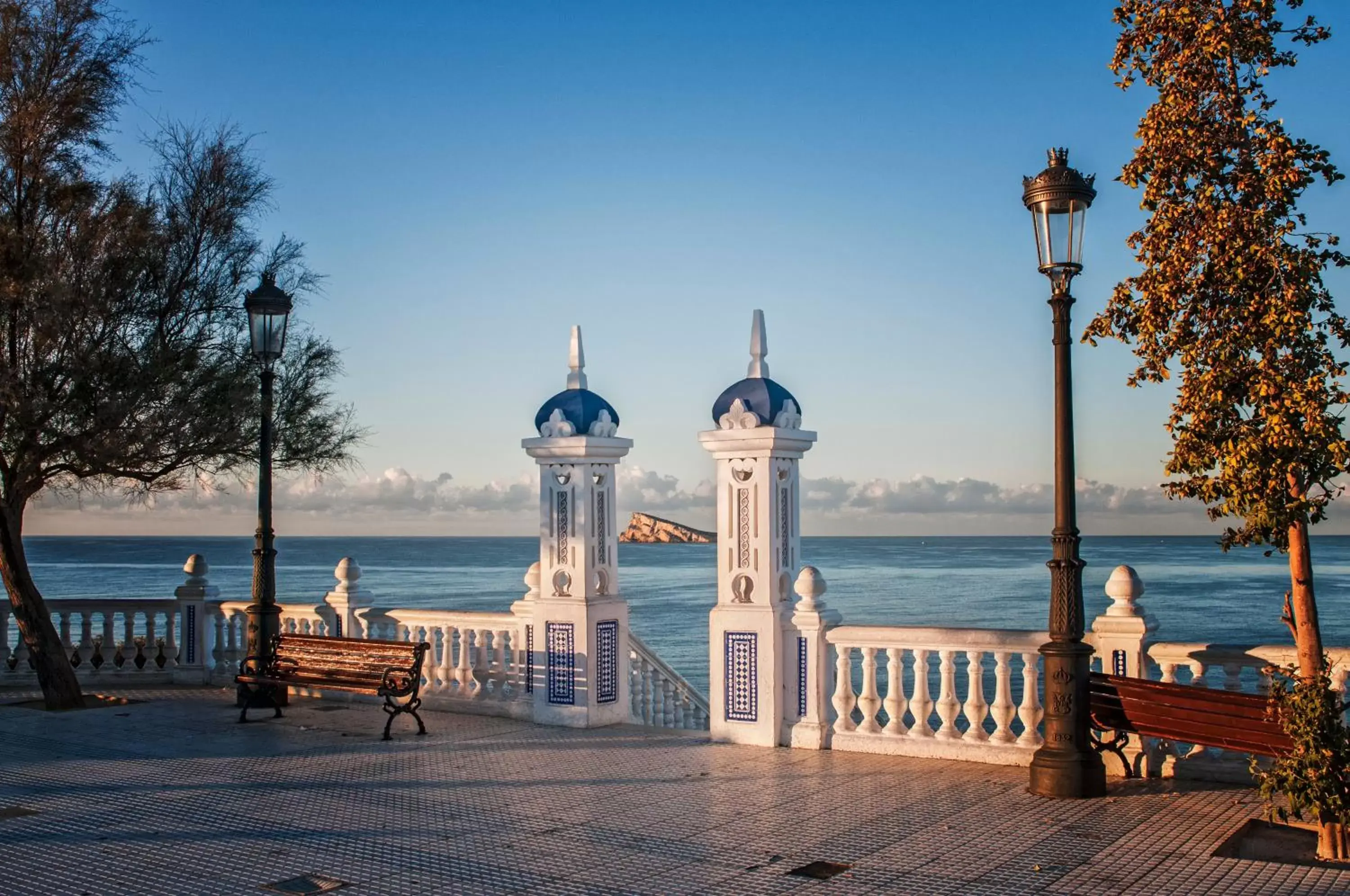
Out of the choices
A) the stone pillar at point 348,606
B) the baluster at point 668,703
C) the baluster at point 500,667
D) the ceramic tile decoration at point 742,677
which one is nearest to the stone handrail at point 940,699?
the ceramic tile decoration at point 742,677

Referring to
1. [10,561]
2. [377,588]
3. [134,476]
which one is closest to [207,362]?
[134,476]

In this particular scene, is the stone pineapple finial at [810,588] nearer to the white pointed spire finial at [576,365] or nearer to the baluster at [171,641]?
the white pointed spire finial at [576,365]

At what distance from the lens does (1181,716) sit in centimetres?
777

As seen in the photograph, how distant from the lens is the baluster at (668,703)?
42.4ft

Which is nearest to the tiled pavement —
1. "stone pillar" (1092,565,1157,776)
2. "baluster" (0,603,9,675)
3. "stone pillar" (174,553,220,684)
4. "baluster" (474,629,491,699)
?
"stone pillar" (1092,565,1157,776)

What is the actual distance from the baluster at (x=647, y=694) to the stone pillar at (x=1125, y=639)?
500 cm

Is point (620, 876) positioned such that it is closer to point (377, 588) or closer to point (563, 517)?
point (563, 517)

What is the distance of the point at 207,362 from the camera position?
13.5m

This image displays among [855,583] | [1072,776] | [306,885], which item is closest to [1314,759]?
[1072,776]

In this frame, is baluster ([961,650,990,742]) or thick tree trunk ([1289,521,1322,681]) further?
baluster ([961,650,990,742])

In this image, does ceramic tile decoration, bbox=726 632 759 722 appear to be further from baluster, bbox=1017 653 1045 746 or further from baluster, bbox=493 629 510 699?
baluster, bbox=493 629 510 699

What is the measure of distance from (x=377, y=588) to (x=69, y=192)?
6251 centimetres

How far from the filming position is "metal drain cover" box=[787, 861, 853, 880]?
6473mm

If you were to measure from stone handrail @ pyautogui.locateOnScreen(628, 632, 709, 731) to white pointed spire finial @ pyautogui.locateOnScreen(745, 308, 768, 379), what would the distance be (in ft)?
9.48
